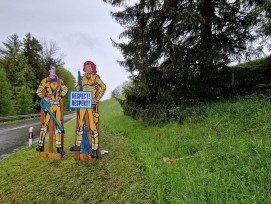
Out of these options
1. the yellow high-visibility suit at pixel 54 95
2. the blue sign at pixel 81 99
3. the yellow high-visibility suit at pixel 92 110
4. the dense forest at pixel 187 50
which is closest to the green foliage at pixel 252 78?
the dense forest at pixel 187 50

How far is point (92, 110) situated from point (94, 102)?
0.72ft

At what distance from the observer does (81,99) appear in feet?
19.5

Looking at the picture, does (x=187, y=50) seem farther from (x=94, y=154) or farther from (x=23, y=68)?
(x=23, y=68)

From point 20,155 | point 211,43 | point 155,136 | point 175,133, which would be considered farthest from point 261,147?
point 20,155

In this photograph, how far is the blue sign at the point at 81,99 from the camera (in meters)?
5.90

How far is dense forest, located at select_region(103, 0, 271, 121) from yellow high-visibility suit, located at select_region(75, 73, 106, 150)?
2126 millimetres

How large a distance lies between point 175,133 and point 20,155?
15.2 feet

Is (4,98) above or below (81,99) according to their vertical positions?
above

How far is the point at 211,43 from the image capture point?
7.96 metres

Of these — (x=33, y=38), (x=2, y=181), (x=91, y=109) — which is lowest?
(x=2, y=181)

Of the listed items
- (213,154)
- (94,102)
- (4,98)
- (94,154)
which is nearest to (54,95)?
(94,102)

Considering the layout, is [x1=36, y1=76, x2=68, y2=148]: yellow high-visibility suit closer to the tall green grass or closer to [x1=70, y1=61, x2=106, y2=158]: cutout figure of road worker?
[x1=70, y1=61, x2=106, y2=158]: cutout figure of road worker

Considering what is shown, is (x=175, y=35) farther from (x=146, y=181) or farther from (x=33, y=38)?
(x=33, y=38)

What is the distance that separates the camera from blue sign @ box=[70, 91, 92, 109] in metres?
5.90
